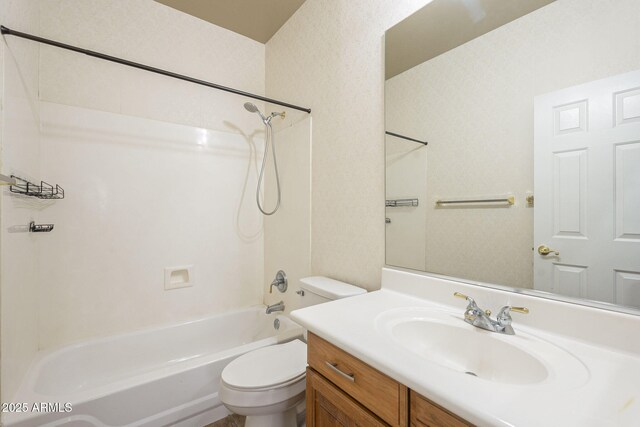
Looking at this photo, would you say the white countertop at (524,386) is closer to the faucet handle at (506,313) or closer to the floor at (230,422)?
the faucet handle at (506,313)

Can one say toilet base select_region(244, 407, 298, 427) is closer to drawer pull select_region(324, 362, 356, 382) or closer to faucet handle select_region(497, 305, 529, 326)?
drawer pull select_region(324, 362, 356, 382)

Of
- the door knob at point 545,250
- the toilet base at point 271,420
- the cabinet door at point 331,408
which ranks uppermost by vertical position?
the door knob at point 545,250

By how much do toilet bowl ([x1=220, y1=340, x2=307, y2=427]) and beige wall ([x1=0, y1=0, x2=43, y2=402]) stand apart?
85cm

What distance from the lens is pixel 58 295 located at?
62.5 inches

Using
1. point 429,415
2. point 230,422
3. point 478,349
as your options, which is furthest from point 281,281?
point 429,415

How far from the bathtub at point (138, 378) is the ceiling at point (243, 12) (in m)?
2.18

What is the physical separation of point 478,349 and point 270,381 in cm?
86

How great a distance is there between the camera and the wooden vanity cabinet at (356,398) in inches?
24.1

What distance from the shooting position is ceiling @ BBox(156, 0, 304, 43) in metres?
1.87

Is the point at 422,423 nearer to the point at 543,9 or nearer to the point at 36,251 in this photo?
the point at 543,9

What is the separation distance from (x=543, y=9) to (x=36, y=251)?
2.52 meters

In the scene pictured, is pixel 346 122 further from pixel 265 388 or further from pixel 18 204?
pixel 18 204

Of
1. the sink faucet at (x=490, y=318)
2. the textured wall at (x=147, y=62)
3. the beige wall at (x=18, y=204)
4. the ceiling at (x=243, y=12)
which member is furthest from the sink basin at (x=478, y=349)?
the ceiling at (x=243, y=12)

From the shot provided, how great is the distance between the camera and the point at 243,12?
76.9 inches
